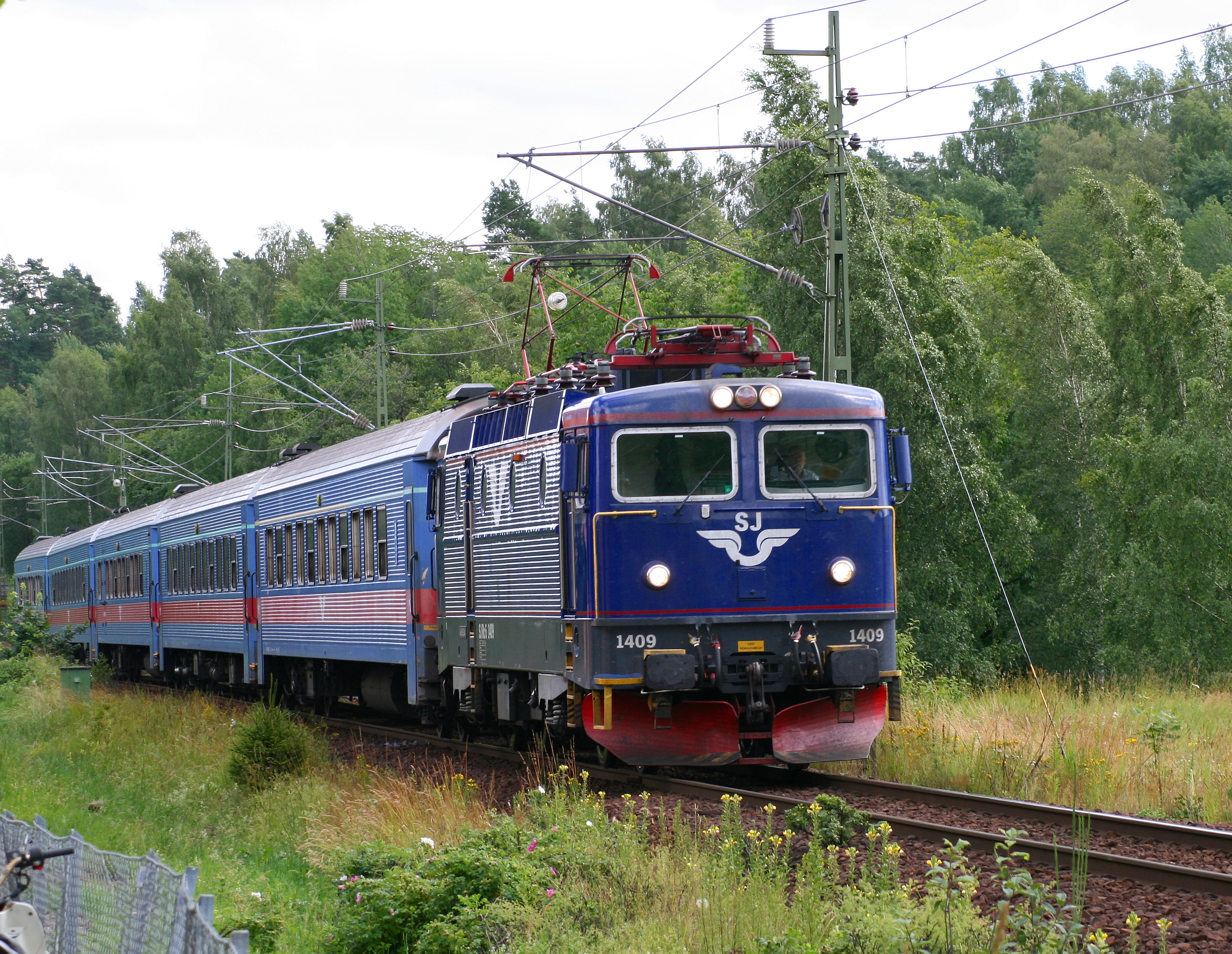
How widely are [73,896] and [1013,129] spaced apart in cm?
8529

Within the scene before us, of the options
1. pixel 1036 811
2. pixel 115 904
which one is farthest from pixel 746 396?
pixel 115 904

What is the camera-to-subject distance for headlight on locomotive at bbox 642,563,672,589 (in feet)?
36.7

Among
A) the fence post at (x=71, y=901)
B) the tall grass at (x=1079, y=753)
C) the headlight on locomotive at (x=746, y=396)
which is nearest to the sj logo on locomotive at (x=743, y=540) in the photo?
the headlight on locomotive at (x=746, y=396)

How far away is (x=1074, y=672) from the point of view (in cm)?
3419

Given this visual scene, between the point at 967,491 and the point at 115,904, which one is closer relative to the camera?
the point at 115,904

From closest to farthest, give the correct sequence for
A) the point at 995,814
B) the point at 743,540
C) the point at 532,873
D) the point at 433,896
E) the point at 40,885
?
the point at 40,885
the point at 433,896
the point at 532,873
the point at 995,814
the point at 743,540

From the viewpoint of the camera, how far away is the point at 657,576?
11.2 metres

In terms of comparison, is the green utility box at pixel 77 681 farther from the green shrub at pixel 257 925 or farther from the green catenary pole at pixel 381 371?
the green shrub at pixel 257 925

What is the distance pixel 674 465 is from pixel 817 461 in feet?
4.00

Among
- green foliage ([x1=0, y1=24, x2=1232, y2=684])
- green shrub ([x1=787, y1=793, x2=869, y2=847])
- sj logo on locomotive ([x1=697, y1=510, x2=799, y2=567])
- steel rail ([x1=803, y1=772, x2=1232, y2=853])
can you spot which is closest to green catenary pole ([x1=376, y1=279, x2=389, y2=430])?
green foliage ([x1=0, y1=24, x2=1232, y2=684])

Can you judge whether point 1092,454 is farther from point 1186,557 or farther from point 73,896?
point 73,896

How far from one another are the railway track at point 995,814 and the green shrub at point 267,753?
2.18 metres

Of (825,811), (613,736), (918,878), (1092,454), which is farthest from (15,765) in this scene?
(1092,454)

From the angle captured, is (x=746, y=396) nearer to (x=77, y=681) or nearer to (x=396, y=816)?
(x=396, y=816)
